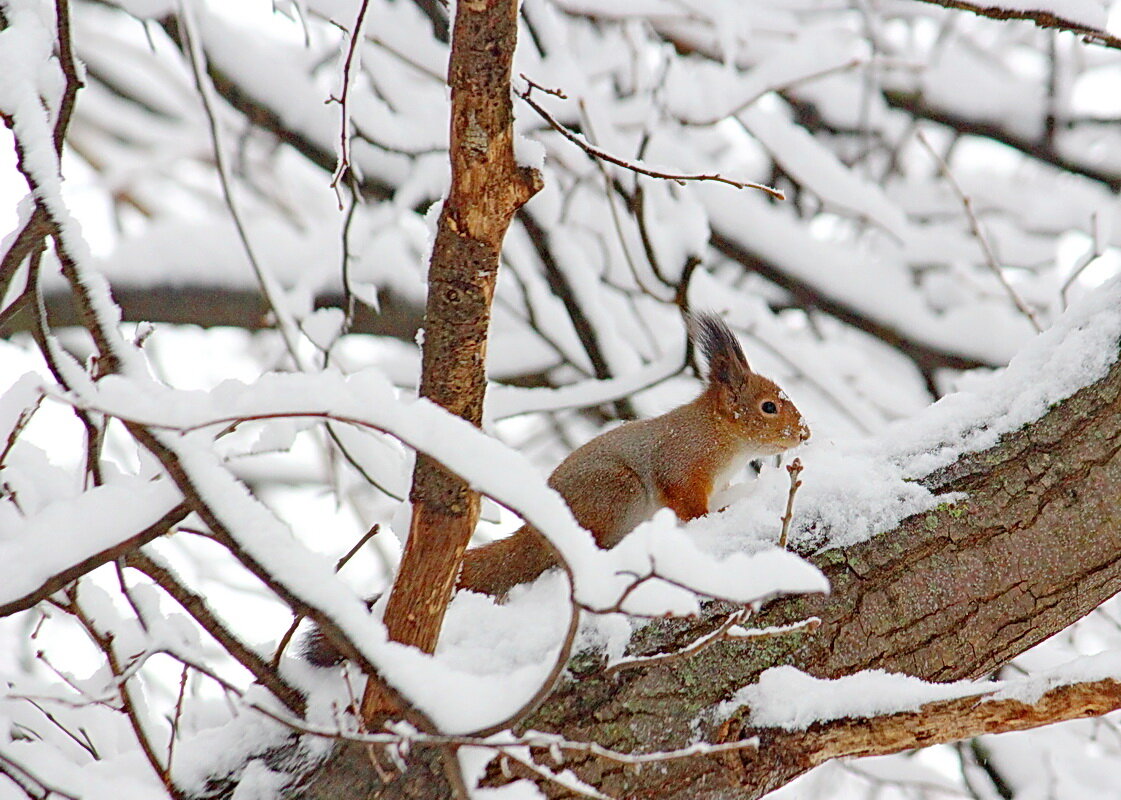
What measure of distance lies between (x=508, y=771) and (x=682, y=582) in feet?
2.17

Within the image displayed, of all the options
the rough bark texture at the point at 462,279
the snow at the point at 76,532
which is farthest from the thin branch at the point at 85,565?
the rough bark texture at the point at 462,279

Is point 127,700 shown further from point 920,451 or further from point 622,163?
point 920,451

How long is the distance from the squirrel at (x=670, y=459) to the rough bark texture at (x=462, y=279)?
28.7 inches

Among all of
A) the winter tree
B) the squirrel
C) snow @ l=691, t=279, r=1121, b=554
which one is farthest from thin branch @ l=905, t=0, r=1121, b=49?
the squirrel

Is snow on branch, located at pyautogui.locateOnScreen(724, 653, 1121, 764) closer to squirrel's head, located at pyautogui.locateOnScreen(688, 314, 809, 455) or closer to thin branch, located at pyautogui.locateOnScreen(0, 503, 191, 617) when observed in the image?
thin branch, located at pyautogui.locateOnScreen(0, 503, 191, 617)

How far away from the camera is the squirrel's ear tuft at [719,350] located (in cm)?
332

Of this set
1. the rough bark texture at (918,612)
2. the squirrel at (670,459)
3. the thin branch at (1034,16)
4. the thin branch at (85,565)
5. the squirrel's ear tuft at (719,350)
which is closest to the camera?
the thin branch at (85,565)

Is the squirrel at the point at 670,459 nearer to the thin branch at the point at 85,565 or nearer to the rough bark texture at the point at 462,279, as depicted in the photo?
the rough bark texture at the point at 462,279

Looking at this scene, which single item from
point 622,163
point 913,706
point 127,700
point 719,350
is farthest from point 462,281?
point 719,350

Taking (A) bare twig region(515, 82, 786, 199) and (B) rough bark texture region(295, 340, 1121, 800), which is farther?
(B) rough bark texture region(295, 340, 1121, 800)

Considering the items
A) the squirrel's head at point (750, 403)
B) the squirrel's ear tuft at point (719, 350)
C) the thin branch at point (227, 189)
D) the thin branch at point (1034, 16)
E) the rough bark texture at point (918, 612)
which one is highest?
the thin branch at point (227, 189)

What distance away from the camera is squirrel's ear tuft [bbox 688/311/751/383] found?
131 inches

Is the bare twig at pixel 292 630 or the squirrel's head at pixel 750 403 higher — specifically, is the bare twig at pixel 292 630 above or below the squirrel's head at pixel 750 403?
below

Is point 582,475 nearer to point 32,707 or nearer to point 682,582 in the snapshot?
point 32,707
